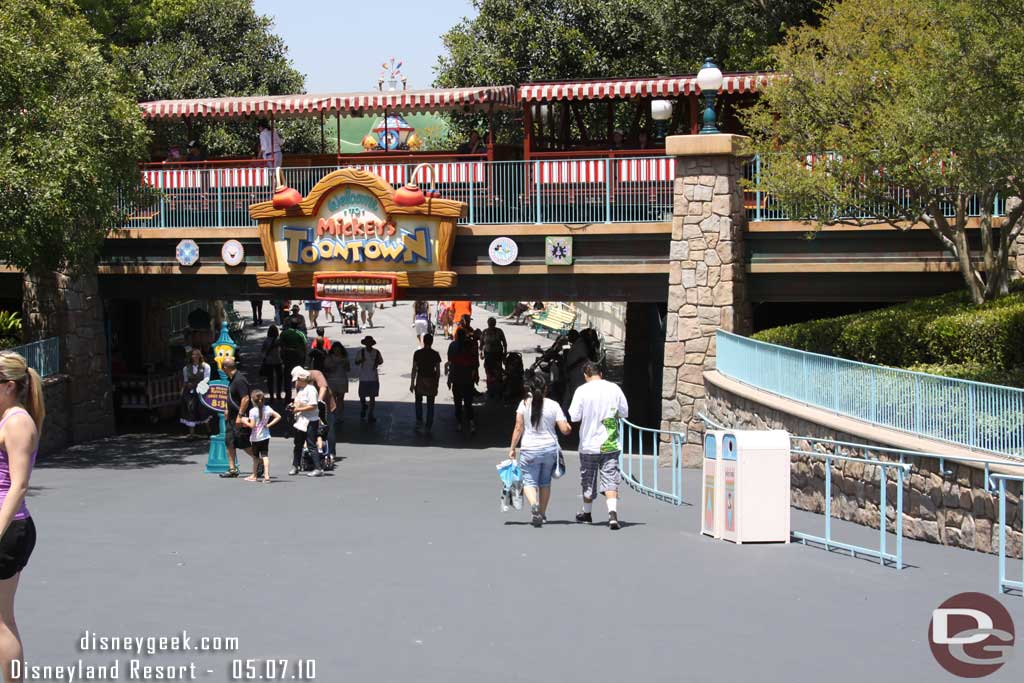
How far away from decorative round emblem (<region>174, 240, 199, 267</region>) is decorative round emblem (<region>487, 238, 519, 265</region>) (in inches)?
211

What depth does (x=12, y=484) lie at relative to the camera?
19.8 ft

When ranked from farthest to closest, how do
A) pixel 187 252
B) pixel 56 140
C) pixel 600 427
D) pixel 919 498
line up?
1. pixel 187 252
2. pixel 56 140
3. pixel 919 498
4. pixel 600 427

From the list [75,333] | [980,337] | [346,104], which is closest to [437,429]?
[346,104]

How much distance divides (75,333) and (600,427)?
13546 millimetres

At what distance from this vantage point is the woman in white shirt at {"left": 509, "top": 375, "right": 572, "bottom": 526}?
11.8 meters

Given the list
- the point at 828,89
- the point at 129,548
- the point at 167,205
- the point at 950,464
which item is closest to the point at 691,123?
the point at 828,89

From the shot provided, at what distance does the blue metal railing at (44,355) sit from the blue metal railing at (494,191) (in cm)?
239

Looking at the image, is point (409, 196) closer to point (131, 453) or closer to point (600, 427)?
point (131, 453)

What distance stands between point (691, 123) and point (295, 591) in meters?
16.2

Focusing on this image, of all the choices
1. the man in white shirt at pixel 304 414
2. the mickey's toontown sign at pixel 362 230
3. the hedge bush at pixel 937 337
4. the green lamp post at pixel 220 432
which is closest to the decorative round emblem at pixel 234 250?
the mickey's toontown sign at pixel 362 230

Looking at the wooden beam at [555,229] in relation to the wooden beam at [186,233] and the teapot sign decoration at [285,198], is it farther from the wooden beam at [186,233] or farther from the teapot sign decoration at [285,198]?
the wooden beam at [186,233]

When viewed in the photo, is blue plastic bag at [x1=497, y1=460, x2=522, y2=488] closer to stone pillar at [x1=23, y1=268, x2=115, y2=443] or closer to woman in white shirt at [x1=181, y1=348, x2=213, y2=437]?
woman in white shirt at [x1=181, y1=348, x2=213, y2=437]

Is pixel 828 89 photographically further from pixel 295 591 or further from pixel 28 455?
pixel 28 455

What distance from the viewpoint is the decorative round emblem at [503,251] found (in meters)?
21.7
